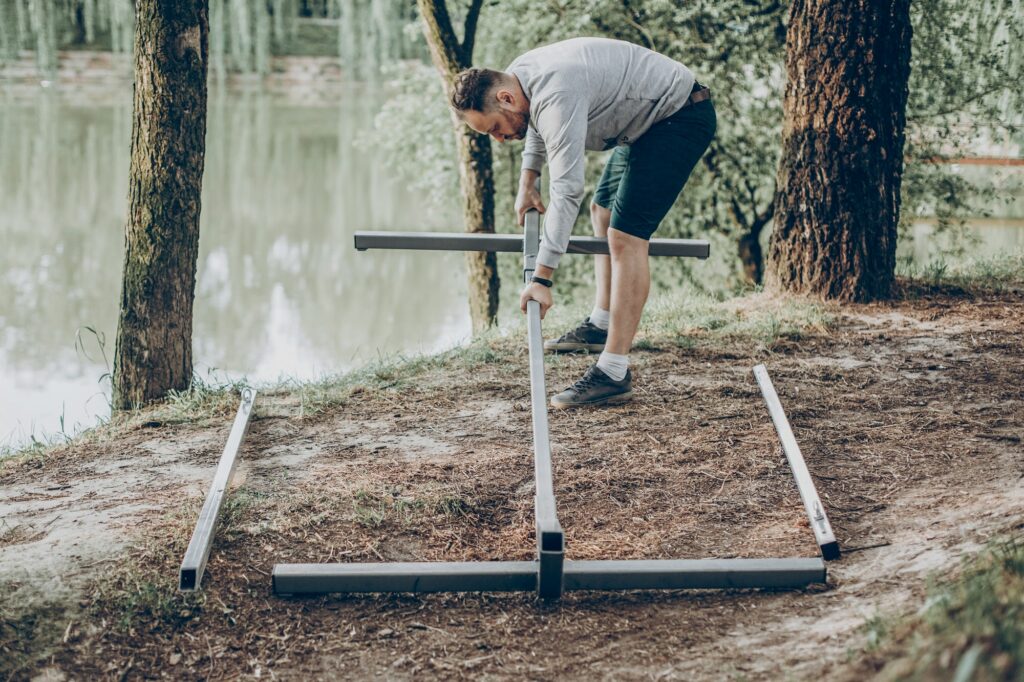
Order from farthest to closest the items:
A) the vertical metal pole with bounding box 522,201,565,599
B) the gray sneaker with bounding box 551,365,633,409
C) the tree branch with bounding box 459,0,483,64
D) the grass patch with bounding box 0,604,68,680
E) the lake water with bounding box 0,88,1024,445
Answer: the lake water with bounding box 0,88,1024,445 → the tree branch with bounding box 459,0,483,64 → the gray sneaker with bounding box 551,365,633,409 → the vertical metal pole with bounding box 522,201,565,599 → the grass patch with bounding box 0,604,68,680

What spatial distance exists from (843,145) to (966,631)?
15.3ft

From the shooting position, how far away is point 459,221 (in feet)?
49.4

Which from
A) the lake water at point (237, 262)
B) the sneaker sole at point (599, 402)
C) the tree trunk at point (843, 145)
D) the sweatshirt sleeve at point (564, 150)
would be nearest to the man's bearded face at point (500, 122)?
the sweatshirt sleeve at point (564, 150)

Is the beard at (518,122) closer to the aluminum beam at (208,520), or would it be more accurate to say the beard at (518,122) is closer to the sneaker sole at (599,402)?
the sneaker sole at (599,402)

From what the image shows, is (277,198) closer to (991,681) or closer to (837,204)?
(837,204)

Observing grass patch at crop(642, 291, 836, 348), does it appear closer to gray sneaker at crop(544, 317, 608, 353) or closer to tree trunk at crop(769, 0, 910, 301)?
tree trunk at crop(769, 0, 910, 301)

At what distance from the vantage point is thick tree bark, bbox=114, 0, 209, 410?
4.99m

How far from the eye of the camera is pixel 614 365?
4449mm

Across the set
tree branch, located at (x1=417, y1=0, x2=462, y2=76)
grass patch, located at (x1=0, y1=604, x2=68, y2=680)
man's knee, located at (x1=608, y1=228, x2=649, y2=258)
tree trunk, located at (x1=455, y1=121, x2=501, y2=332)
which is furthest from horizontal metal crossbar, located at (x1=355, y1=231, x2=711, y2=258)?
tree branch, located at (x1=417, y1=0, x2=462, y2=76)

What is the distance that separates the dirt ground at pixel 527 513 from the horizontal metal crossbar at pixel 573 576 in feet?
0.20

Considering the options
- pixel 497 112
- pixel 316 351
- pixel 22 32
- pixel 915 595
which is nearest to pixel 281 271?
pixel 316 351

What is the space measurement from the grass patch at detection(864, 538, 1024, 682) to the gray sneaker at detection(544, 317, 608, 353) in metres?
2.79

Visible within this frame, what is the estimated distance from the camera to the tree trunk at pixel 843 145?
5.90 metres

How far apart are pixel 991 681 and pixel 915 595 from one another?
1.04 meters
